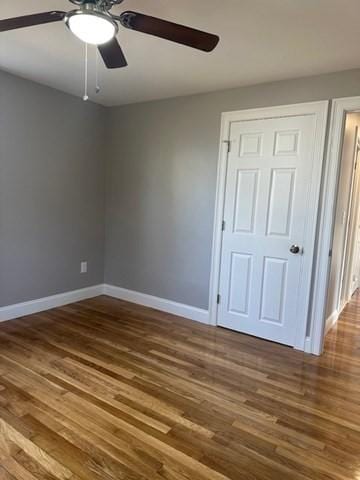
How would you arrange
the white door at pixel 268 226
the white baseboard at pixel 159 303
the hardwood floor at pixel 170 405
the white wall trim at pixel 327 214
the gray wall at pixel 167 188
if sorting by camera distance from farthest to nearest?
the white baseboard at pixel 159 303
the gray wall at pixel 167 188
the white door at pixel 268 226
the white wall trim at pixel 327 214
the hardwood floor at pixel 170 405

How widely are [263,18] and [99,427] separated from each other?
8.39 feet

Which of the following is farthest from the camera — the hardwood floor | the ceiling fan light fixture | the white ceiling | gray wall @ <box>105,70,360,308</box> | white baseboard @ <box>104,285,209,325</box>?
white baseboard @ <box>104,285,209,325</box>

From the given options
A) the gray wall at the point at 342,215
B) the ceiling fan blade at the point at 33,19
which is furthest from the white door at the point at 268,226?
the ceiling fan blade at the point at 33,19

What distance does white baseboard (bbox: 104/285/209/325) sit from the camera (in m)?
3.63

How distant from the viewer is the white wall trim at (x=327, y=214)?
2719 mm

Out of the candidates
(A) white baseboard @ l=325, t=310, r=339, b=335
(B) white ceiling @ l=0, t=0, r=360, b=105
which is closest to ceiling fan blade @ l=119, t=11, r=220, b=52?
(B) white ceiling @ l=0, t=0, r=360, b=105

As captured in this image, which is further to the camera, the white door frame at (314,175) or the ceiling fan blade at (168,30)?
the white door frame at (314,175)

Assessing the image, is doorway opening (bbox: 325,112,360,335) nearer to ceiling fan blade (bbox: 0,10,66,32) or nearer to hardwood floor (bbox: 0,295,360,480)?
hardwood floor (bbox: 0,295,360,480)

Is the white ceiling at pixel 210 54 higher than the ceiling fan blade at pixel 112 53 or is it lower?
higher

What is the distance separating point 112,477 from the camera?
156 cm

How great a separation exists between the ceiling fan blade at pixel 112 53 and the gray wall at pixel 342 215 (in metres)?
2.23

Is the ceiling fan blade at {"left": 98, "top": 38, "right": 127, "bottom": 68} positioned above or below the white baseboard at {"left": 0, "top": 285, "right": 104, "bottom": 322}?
above

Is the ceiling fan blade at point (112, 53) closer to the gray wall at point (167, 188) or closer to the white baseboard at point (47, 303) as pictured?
the gray wall at point (167, 188)

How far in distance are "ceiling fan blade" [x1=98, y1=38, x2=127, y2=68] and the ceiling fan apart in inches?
4.5
